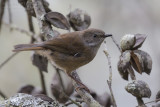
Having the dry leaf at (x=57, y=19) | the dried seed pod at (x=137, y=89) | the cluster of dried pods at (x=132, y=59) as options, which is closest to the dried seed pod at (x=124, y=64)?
the cluster of dried pods at (x=132, y=59)

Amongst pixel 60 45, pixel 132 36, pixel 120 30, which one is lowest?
pixel 132 36

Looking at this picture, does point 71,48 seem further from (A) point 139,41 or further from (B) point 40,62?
(A) point 139,41

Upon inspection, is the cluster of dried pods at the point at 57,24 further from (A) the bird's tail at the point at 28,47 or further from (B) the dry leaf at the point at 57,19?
(A) the bird's tail at the point at 28,47

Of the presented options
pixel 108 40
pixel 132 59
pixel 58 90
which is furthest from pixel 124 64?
pixel 108 40

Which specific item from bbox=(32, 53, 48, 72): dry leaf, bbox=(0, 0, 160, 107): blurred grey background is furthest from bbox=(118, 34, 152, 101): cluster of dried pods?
bbox=(0, 0, 160, 107): blurred grey background

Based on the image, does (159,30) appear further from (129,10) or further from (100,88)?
(100,88)

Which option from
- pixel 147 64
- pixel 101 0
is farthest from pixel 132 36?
pixel 101 0

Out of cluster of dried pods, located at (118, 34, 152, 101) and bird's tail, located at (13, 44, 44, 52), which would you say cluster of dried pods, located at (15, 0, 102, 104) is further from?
cluster of dried pods, located at (118, 34, 152, 101)
